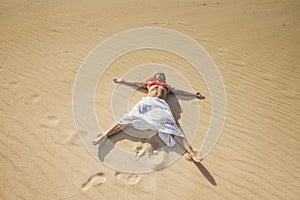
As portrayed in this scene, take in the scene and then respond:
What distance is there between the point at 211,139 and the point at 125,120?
1.22 m

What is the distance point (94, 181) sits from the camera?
2.77 m

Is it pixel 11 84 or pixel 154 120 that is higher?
pixel 11 84

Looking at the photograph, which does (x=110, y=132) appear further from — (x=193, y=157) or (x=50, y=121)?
(x=193, y=157)

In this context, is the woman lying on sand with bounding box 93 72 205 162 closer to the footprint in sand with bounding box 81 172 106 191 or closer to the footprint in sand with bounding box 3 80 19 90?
the footprint in sand with bounding box 81 172 106 191

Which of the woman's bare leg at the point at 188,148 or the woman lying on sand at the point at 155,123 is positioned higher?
the woman lying on sand at the point at 155,123

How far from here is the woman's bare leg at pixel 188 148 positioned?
3.04 meters

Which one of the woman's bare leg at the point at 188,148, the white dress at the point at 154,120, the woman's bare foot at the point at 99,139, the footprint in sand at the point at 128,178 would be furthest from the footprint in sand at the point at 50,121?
the woman's bare leg at the point at 188,148

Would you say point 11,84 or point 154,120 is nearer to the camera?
point 154,120

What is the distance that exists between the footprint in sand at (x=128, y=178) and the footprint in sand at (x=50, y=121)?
1.27m

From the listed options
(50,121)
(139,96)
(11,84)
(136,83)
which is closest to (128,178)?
(50,121)

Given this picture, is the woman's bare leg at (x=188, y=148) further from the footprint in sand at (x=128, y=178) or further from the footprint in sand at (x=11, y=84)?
the footprint in sand at (x=11, y=84)

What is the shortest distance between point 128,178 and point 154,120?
879mm

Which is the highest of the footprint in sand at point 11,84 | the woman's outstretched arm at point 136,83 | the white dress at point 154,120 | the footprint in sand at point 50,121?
the woman's outstretched arm at point 136,83

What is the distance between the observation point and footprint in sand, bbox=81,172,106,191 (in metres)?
2.70
